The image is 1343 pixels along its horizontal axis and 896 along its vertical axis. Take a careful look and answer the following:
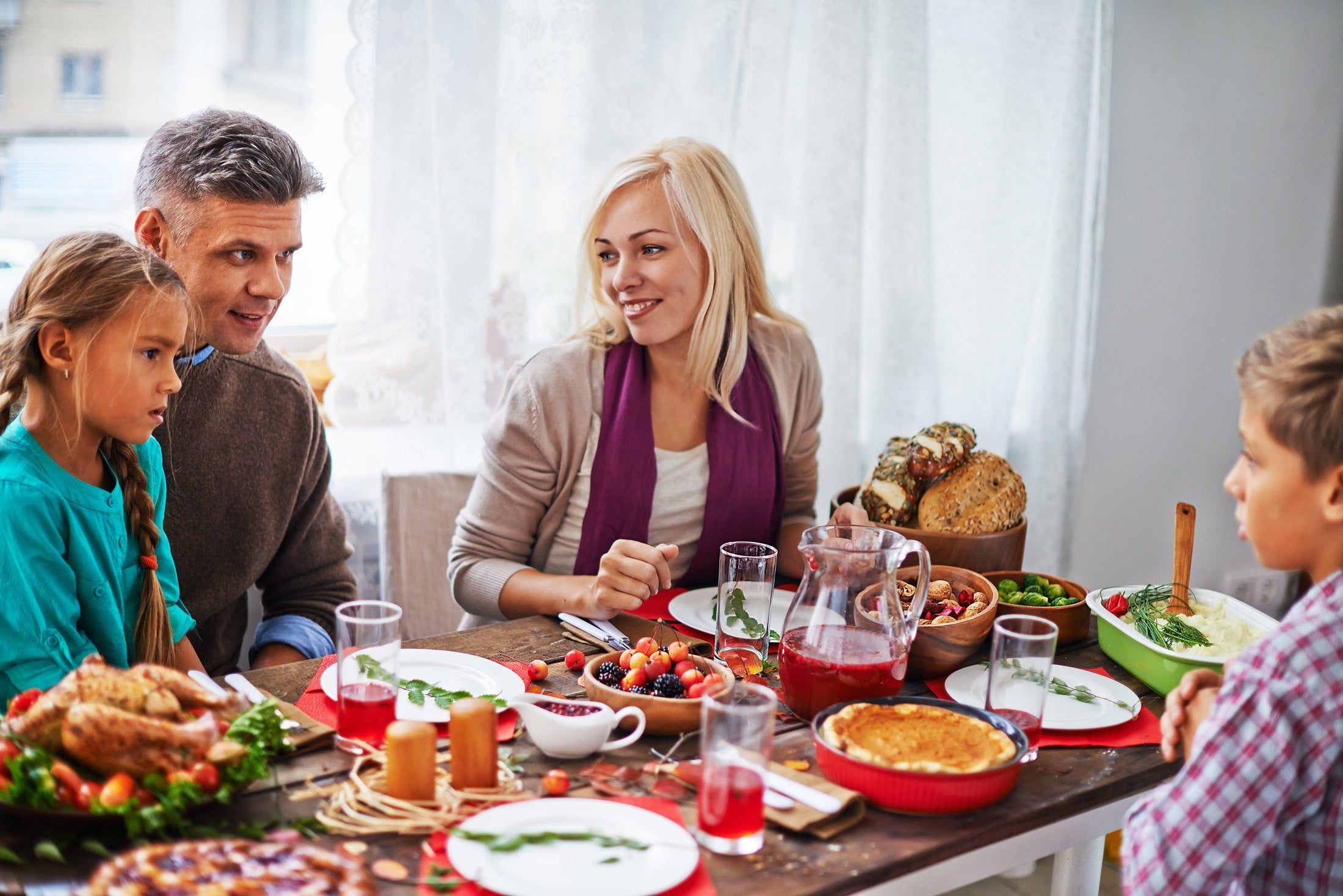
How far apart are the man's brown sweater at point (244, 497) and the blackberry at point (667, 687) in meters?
1.03

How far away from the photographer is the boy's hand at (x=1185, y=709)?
124 cm

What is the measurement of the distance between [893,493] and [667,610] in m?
0.49

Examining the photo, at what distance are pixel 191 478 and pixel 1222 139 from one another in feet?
10.7

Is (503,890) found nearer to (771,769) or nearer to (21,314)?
(771,769)

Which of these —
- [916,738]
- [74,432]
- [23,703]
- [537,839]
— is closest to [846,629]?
[916,738]

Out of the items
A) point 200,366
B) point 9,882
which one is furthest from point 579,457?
point 9,882

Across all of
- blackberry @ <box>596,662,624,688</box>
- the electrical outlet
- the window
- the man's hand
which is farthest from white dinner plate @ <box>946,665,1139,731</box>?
the electrical outlet

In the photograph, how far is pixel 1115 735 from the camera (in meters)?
1.42

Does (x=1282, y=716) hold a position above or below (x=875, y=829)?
above

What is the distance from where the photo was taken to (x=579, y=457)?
2164 mm

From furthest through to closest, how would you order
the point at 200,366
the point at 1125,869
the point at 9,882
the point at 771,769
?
1. the point at 200,366
2. the point at 771,769
3. the point at 1125,869
4. the point at 9,882

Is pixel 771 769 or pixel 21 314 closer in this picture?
pixel 771 769

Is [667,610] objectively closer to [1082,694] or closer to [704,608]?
[704,608]

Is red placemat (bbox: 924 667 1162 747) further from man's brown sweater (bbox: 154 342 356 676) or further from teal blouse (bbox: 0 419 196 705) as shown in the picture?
man's brown sweater (bbox: 154 342 356 676)
